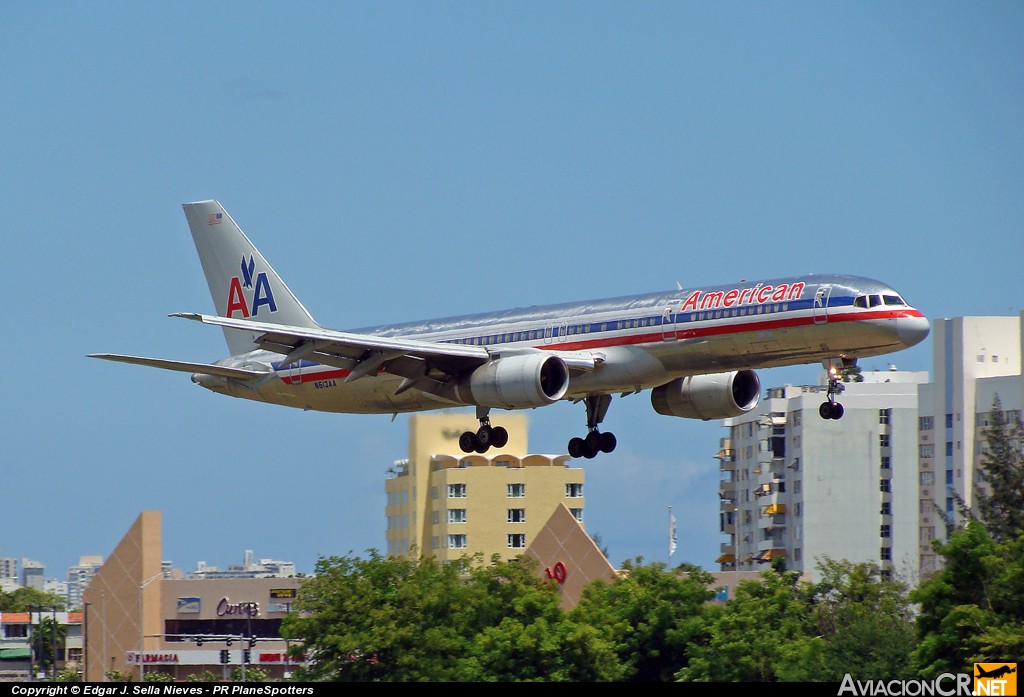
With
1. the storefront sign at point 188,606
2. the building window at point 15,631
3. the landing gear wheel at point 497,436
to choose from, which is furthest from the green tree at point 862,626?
the building window at point 15,631

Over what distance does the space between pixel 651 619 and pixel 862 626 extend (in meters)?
11.4

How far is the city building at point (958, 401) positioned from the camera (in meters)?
145

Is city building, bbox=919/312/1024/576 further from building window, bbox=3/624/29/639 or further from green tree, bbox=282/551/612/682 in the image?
building window, bbox=3/624/29/639

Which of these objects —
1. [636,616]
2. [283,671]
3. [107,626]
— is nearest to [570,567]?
[636,616]

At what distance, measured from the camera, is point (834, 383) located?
172 ft

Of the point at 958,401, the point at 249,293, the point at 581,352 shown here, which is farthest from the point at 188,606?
the point at 581,352

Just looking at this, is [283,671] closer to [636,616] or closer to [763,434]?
[636,616]

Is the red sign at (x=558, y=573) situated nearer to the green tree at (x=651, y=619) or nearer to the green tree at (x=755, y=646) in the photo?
the green tree at (x=651, y=619)

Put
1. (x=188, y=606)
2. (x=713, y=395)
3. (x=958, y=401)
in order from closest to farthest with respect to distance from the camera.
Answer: (x=713, y=395) → (x=188, y=606) → (x=958, y=401)

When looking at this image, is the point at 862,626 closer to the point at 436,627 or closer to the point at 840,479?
the point at 436,627

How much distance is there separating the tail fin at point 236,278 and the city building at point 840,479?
A: 89.9 meters

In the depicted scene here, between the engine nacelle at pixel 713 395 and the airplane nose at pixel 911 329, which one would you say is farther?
the engine nacelle at pixel 713 395

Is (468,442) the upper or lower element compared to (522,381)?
lower

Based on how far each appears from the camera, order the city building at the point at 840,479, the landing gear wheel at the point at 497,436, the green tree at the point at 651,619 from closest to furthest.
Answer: the landing gear wheel at the point at 497,436
the green tree at the point at 651,619
the city building at the point at 840,479
